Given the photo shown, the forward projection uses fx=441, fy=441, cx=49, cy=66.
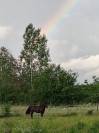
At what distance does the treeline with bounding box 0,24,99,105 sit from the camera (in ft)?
178

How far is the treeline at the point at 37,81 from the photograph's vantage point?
54.2 meters

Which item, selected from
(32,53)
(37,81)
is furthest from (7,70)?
(37,81)

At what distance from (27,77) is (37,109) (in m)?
47.3

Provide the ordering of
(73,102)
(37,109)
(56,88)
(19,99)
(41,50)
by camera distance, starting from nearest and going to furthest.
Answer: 1. (37,109)
2. (73,102)
3. (56,88)
4. (19,99)
5. (41,50)

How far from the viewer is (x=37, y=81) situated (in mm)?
62344

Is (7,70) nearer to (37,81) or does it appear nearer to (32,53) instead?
(32,53)

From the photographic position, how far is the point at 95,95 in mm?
52250

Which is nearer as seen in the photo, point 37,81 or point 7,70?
point 37,81

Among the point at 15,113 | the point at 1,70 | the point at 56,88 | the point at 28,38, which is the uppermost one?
the point at 28,38

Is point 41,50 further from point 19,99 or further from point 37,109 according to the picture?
point 37,109

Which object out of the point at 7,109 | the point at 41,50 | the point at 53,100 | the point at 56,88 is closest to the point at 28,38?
the point at 41,50

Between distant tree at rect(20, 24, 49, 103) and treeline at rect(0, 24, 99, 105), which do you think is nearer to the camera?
treeline at rect(0, 24, 99, 105)

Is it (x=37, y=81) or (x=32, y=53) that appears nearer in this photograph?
(x=37, y=81)

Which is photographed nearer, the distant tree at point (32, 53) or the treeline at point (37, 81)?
the treeline at point (37, 81)
